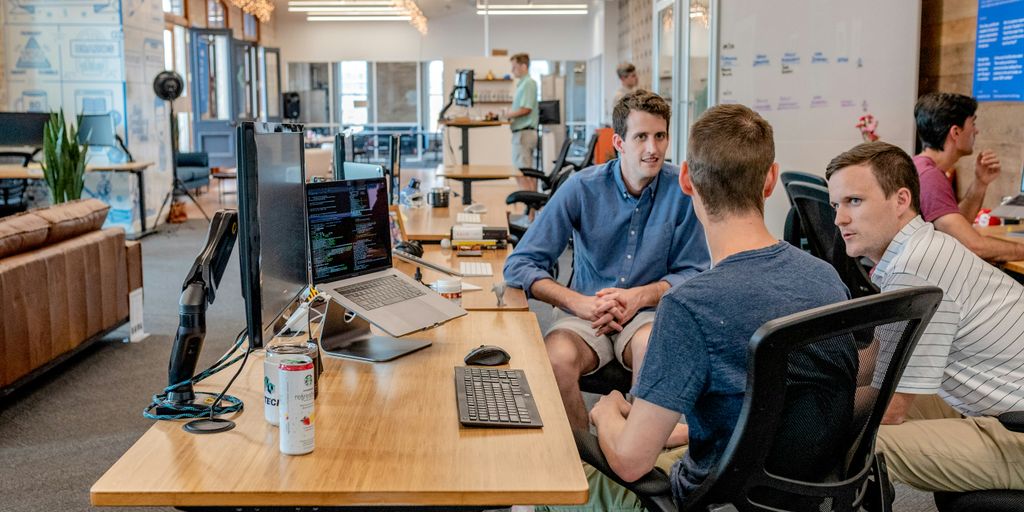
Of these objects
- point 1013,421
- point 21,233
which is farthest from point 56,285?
point 1013,421

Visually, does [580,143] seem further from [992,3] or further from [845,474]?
[845,474]

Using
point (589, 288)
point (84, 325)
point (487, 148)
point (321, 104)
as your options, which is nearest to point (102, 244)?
point (84, 325)

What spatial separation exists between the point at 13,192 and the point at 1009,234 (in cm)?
817

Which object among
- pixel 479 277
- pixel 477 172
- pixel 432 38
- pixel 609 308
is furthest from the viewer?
pixel 432 38

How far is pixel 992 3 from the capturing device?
5.16 m

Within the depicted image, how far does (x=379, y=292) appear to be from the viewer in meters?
2.47

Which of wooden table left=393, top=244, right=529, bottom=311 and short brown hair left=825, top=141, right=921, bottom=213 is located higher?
short brown hair left=825, top=141, right=921, bottom=213

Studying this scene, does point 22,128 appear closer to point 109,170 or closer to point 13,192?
point 13,192

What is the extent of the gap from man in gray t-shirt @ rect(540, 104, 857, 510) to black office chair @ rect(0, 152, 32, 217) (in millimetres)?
8154

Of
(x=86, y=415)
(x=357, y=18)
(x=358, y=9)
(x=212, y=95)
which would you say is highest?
(x=357, y=18)

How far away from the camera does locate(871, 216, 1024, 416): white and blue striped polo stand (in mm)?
2139

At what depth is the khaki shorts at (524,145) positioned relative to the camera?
10.8 meters

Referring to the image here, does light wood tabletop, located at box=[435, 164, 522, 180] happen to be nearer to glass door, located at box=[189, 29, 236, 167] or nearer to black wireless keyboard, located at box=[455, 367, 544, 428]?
black wireless keyboard, located at box=[455, 367, 544, 428]

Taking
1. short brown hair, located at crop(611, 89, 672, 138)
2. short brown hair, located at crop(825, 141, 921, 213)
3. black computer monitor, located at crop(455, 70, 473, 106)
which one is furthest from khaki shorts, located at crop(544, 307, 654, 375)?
black computer monitor, located at crop(455, 70, 473, 106)
